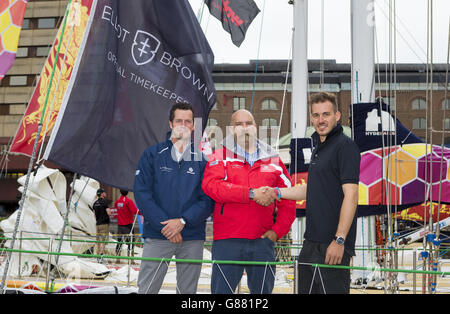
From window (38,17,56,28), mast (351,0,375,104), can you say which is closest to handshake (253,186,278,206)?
mast (351,0,375,104)

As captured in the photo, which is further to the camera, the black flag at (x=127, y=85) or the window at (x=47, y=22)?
the window at (x=47, y=22)

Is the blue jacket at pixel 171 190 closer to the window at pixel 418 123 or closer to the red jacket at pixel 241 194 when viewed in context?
the red jacket at pixel 241 194

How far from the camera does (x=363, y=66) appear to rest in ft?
29.1

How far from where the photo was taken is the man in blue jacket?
4.50 m

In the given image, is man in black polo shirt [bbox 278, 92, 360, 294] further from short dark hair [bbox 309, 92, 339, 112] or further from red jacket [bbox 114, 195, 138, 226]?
red jacket [bbox 114, 195, 138, 226]

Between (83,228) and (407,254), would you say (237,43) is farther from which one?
(83,228)

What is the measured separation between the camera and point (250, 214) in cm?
452

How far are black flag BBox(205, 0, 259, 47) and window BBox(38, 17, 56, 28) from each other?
4635 cm

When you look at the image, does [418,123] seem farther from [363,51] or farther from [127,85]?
[127,85]

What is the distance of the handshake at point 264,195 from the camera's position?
436 centimetres

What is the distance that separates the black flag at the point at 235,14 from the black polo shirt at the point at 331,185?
5.92m

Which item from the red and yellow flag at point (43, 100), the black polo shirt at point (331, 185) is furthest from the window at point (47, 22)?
the black polo shirt at point (331, 185)

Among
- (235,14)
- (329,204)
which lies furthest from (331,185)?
(235,14)

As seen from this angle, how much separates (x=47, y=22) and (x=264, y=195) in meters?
52.8
